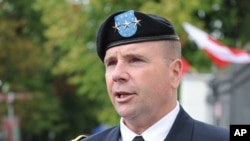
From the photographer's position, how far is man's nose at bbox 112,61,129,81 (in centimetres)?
332

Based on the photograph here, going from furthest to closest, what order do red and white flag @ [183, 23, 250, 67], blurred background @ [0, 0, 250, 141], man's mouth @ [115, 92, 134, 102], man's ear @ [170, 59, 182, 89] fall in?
blurred background @ [0, 0, 250, 141], red and white flag @ [183, 23, 250, 67], man's ear @ [170, 59, 182, 89], man's mouth @ [115, 92, 134, 102]

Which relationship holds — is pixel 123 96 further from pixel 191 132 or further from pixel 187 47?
pixel 187 47

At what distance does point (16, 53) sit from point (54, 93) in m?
7.03

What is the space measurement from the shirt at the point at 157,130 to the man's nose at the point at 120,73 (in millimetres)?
246

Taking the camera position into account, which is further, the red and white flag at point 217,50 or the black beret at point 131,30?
the red and white flag at point 217,50

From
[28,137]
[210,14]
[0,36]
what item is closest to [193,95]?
[210,14]

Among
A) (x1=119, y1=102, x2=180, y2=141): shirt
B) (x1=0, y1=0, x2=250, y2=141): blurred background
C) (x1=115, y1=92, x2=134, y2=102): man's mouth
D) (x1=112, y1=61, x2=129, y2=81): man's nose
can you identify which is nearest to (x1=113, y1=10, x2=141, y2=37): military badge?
(x1=112, y1=61, x2=129, y2=81): man's nose

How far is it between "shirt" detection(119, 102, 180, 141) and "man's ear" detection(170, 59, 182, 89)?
121 millimetres

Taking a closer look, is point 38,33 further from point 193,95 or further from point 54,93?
point 193,95

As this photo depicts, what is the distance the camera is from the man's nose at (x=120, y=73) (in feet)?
10.9

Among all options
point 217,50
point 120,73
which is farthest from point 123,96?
point 217,50

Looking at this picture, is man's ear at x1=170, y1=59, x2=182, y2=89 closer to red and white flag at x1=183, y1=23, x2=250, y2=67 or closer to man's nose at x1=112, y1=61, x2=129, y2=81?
man's nose at x1=112, y1=61, x2=129, y2=81

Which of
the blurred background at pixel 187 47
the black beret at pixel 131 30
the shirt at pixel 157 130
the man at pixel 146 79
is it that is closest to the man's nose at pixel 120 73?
the man at pixel 146 79

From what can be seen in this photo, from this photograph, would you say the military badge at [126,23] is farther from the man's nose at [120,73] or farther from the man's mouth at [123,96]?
the man's mouth at [123,96]
